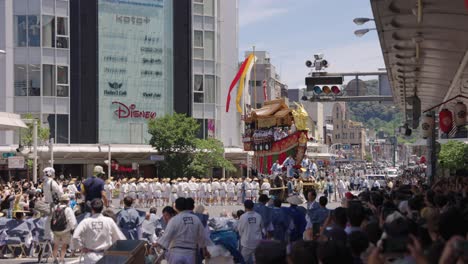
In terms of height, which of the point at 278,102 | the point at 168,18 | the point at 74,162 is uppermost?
the point at 168,18

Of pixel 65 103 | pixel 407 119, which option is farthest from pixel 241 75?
pixel 407 119

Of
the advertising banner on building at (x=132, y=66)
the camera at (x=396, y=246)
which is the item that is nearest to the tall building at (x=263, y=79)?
the advertising banner on building at (x=132, y=66)

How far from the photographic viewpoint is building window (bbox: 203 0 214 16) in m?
67.8

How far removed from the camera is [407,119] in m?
32.3

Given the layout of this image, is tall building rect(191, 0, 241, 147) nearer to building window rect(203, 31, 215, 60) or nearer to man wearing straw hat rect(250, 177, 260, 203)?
building window rect(203, 31, 215, 60)

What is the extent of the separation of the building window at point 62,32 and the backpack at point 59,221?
155 feet

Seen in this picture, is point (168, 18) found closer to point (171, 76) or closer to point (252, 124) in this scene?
point (171, 76)

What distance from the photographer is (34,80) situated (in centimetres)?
6034

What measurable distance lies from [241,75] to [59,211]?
48088 mm

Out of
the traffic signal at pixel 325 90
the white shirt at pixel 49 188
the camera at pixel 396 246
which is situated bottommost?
the white shirt at pixel 49 188

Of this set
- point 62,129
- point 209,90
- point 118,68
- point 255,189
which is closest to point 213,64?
point 209,90

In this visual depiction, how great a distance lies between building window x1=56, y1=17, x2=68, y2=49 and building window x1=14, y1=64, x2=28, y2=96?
10.4 ft

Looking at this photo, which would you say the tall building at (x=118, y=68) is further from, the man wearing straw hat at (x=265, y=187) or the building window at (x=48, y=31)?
the man wearing straw hat at (x=265, y=187)

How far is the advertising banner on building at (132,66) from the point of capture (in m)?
63.1
